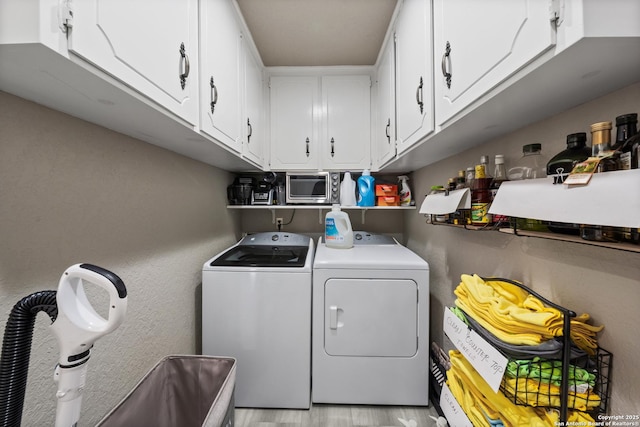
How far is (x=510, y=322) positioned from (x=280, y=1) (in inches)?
80.0

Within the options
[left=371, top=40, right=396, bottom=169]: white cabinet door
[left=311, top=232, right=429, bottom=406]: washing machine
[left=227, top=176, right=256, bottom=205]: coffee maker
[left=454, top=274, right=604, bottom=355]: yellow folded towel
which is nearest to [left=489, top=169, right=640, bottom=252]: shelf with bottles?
[left=454, top=274, right=604, bottom=355]: yellow folded towel

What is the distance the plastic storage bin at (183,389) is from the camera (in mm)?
1180

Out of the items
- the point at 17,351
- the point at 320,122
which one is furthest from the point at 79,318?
the point at 320,122

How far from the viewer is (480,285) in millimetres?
966

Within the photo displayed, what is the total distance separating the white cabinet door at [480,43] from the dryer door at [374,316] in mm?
1060

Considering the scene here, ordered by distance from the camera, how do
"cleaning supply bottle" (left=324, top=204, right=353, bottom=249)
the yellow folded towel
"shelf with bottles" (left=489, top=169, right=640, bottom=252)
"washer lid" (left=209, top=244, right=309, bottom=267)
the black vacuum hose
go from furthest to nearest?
"cleaning supply bottle" (left=324, top=204, right=353, bottom=249) → "washer lid" (left=209, top=244, right=309, bottom=267) → the yellow folded towel → the black vacuum hose → "shelf with bottles" (left=489, top=169, right=640, bottom=252)

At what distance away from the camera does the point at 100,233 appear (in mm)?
1039

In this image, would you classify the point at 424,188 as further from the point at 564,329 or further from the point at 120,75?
the point at 120,75

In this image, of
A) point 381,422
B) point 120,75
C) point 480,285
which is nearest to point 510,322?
point 480,285

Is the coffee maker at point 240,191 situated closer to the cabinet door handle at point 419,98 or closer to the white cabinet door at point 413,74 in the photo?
the white cabinet door at point 413,74

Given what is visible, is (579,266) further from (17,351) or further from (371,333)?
(17,351)

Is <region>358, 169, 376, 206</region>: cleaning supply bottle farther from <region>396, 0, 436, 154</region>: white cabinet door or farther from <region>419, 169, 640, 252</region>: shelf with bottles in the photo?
<region>419, 169, 640, 252</region>: shelf with bottles

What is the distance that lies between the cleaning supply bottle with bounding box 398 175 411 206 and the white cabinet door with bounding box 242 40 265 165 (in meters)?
1.40

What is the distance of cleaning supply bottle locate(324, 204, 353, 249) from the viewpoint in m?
2.04
